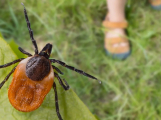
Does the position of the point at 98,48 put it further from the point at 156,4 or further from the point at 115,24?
the point at 156,4

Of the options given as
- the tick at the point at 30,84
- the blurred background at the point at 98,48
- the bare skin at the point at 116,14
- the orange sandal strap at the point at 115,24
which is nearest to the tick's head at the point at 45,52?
the tick at the point at 30,84

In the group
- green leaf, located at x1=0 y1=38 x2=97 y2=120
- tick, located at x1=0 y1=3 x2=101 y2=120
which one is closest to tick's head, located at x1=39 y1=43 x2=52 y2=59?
tick, located at x1=0 y1=3 x2=101 y2=120

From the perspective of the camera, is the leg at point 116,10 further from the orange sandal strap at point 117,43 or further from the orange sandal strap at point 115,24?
the orange sandal strap at point 117,43

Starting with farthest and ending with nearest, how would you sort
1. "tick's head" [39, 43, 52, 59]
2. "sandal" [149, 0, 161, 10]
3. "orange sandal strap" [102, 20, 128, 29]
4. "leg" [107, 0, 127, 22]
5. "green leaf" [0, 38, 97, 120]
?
"sandal" [149, 0, 161, 10], "orange sandal strap" [102, 20, 128, 29], "leg" [107, 0, 127, 22], "tick's head" [39, 43, 52, 59], "green leaf" [0, 38, 97, 120]

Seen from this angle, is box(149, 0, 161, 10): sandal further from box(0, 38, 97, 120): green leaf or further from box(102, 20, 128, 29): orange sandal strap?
box(0, 38, 97, 120): green leaf

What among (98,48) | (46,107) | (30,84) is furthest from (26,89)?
(98,48)
